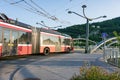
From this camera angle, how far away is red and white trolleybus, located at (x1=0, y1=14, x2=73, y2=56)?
23109mm

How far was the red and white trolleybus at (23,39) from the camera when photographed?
2311cm

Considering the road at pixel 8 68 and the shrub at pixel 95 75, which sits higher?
the shrub at pixel 95 75

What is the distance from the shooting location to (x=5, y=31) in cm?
2309

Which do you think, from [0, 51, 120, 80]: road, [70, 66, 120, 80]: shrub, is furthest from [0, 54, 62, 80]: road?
[70, 66, 120, 80]: shrub

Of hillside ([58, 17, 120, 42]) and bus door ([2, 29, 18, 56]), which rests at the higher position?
hillside ([58, 17, 120, 42])

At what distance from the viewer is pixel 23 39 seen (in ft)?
89.2

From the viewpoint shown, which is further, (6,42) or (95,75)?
(6,42)

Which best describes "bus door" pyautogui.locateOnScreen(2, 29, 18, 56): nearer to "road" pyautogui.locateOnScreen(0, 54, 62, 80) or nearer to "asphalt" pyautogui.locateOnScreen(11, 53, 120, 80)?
"road" pyautogui.locateOnScreen(0, 54, 62, 80)

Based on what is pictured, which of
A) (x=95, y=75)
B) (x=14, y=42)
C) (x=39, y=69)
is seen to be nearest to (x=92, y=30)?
(x=14, y=42)

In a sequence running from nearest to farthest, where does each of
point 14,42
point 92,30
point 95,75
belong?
point 95,75 < point 14,42 < point 92,30

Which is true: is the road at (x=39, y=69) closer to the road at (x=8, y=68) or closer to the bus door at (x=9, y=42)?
the road at (x=8, y=68)

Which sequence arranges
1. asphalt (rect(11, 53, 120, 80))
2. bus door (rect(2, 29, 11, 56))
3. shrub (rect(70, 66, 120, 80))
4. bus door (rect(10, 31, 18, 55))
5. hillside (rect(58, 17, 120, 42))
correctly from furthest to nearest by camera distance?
hillside (rect(58, 17, 120, 42)) < bus door (rect(10, 31, 18, 55)) < bus door (rect(2, 29, 11, 56)) < asphalt (rect(11, 53, 120, 80)) < shrub (rect(70, 66, 120, 80))

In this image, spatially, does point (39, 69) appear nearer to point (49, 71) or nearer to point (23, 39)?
point (49, 71)

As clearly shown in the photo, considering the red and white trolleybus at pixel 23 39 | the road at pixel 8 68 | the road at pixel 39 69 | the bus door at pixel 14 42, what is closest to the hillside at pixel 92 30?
the red and white trolleybus at pixel 23 39
